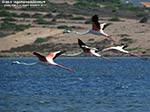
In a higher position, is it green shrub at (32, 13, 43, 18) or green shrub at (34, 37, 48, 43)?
green shrub at (32, 13, 43, 18)

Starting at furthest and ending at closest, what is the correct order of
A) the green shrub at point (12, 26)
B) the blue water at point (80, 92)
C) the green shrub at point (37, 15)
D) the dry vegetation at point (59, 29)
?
the green shrub at point (37, 15) < the green shrub at point (12, 26) < the dry vegetation at point (59, 29) < the blue water at point (80, 92)

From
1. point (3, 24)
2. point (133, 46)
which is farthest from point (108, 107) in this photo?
→ point (3, 24)

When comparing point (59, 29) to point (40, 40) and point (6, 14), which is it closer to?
point (40, 40)

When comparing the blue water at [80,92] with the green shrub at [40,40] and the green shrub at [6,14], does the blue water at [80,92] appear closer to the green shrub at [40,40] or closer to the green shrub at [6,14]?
the green shrub at [40,40]

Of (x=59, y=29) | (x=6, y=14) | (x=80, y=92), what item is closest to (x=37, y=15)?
(x=6, y=14)

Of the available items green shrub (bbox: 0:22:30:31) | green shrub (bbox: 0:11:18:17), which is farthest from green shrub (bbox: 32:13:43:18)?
green shrub (bbox: 0:22:30:31)

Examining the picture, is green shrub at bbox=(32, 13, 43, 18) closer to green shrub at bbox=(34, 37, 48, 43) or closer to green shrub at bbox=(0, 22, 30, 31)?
green shrub at bbox=(0, 22, 30, 31)

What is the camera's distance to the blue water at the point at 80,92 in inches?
1827

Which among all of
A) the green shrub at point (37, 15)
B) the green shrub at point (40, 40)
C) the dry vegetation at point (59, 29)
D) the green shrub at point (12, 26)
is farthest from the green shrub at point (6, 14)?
the green shrub at point (40, 40)

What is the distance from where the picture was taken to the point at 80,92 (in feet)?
184

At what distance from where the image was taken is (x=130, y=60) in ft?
342

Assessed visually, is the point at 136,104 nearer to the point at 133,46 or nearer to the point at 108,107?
the point at 108,107

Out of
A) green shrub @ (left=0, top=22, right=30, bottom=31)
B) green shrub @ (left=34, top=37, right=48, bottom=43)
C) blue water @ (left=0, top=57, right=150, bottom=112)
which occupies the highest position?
blue water @ (left=0, top=57, right=150, bottom=112)

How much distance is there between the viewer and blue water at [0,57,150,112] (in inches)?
1827
